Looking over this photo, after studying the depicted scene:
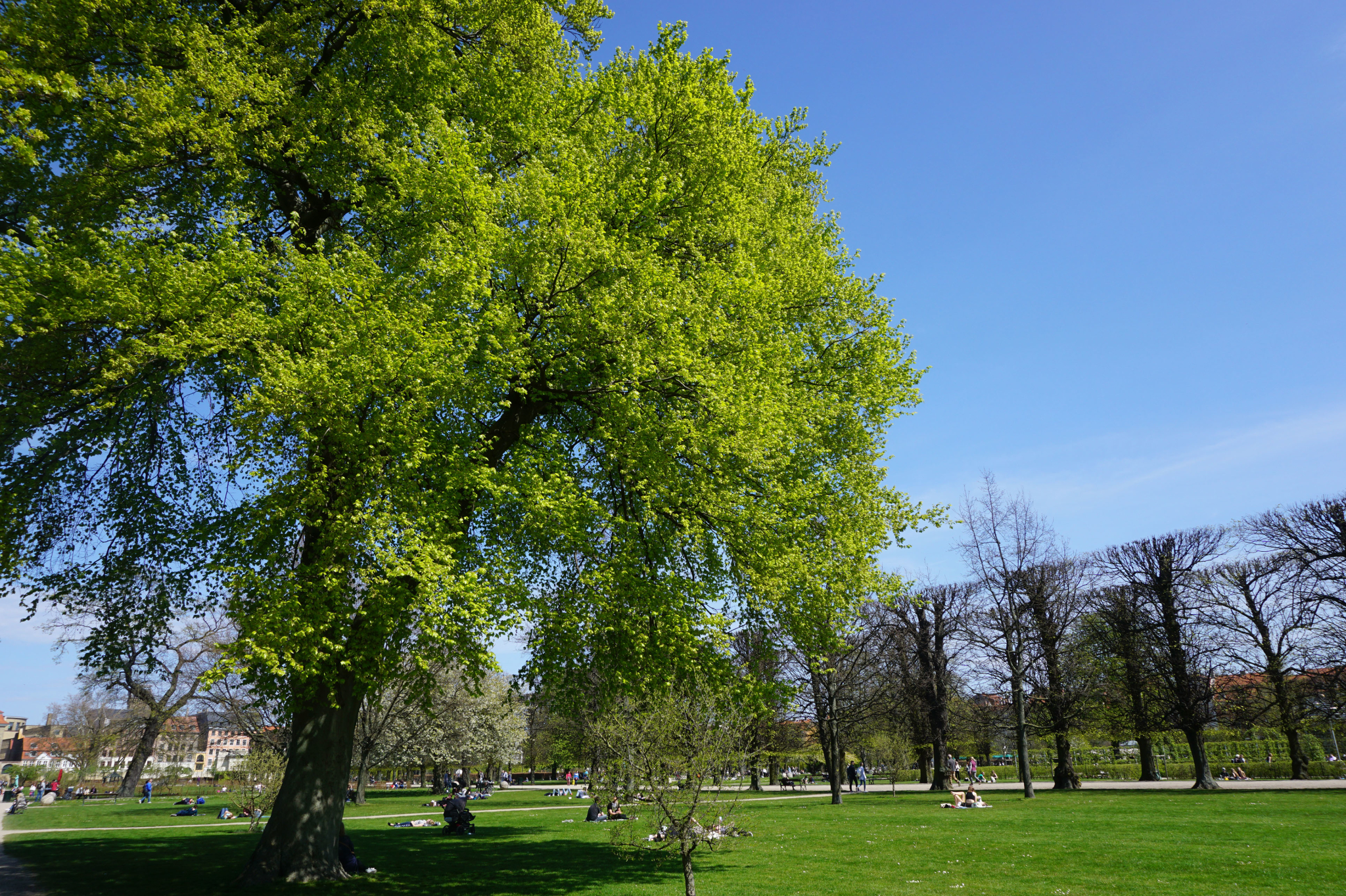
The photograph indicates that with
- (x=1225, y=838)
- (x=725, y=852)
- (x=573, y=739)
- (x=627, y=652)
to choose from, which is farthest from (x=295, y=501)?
(x=573, y=739)

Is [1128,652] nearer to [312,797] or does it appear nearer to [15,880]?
[312,797]

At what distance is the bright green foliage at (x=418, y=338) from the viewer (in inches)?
412

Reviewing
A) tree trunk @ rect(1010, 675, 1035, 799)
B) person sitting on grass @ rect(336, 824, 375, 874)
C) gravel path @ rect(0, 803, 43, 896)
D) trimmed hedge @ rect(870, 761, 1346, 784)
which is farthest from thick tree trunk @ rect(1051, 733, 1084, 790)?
gravel path @ rect(0, 803, 43, 896)

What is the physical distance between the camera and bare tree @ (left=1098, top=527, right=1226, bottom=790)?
3572 cm

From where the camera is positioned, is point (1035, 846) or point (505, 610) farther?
point (1035, 846)

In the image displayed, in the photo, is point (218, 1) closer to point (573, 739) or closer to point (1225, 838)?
point (1225, 838)

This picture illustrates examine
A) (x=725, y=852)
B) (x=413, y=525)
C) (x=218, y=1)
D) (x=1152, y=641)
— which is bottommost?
(x=725, y=852)

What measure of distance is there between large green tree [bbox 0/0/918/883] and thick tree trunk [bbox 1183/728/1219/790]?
3063cm

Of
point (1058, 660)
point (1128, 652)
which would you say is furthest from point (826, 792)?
point (1128, 652)

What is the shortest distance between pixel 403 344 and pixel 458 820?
56.9 ft

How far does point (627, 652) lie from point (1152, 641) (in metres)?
36.1

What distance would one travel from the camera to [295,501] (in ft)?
33.8

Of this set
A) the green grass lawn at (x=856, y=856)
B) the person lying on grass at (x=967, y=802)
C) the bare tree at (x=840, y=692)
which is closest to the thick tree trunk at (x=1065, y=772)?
the bare tree at (x=840, y=692)

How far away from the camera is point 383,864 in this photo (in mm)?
15156
